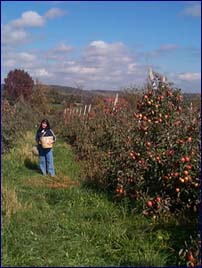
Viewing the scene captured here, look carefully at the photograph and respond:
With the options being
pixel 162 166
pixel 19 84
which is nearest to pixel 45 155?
pixel 162 166

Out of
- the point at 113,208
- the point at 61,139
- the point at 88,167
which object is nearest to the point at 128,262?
the point at 113,208

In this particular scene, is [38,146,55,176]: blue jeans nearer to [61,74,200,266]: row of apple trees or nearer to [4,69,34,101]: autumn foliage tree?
[61,74,200,266]: row of apple trees

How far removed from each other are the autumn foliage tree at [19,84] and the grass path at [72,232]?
1246 inches

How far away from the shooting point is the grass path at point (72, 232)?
509 cm

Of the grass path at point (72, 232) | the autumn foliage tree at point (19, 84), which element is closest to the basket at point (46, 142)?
the grass path at point (72, 232)

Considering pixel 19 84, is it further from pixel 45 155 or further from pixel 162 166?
pixel 162 166

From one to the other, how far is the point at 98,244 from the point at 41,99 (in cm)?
3350

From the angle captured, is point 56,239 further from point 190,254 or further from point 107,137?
point 107,137

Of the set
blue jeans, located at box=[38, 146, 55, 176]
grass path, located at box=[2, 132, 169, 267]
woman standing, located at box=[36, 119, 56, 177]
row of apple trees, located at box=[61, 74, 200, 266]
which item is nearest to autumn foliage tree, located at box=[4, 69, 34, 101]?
woman standing, located at box=[36, 119, 56, 177]

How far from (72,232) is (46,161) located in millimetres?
5343

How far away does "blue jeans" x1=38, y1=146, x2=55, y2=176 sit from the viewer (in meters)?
11.0

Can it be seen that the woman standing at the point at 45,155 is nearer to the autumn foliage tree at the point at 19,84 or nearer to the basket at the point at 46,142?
the basket at the point at 46,142

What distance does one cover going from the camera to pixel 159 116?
8.23m

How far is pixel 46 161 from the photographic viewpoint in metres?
11.2
